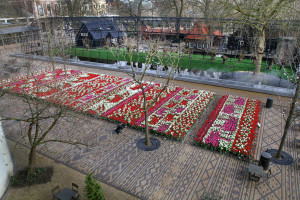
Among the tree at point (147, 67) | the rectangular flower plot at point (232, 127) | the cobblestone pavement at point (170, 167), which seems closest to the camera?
the cobblestone pavement at point (170, 167)

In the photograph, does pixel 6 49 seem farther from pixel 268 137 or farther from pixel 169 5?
pixel 268 137

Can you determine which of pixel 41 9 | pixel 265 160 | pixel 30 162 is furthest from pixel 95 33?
pixel 265 160

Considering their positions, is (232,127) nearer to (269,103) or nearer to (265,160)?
(265,160)

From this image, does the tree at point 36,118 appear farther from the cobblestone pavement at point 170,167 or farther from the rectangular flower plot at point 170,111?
the rectangular flower plot at point 170,111

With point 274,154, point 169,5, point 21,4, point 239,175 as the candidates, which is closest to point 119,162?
point 239,175

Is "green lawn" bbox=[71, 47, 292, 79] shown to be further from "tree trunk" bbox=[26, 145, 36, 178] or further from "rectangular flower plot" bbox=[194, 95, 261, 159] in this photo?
"tree trunk" bbox=[26, 145, 36, 178]

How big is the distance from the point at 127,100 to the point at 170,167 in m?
8.23

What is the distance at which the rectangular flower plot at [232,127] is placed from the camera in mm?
11734

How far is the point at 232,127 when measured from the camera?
13664mm

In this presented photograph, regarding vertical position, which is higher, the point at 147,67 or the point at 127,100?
the point at 147,67

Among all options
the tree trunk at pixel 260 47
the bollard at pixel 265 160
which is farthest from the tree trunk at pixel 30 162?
the tree trunk at pixel 260 47

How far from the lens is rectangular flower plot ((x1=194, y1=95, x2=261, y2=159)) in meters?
11.7

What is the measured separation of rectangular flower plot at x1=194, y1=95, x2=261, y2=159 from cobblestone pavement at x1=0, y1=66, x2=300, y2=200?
455mm

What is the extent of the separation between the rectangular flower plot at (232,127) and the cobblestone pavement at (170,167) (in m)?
0.45
